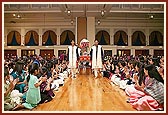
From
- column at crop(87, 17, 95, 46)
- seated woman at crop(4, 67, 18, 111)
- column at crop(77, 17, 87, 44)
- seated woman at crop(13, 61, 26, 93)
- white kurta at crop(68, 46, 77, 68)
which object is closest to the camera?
seated woman at crop(4, 67, 18, 111)

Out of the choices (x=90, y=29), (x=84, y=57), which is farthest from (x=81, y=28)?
(x=84, y=57)

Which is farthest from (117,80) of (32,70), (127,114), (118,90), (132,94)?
(127,114)

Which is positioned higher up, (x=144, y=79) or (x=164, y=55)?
(x=164, y=55)

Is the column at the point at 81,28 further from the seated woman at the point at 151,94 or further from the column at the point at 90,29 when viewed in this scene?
the seated woman at the point at 151,94

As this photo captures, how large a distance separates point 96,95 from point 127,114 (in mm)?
1641

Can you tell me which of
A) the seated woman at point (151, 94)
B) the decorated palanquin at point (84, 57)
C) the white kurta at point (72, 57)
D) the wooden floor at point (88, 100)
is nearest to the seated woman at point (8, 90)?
the wooden floor at point (88, 100)

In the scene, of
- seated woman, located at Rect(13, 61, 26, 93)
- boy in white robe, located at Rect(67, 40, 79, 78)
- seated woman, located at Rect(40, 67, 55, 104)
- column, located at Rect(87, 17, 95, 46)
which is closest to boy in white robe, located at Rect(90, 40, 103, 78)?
boy in white robe, located at Rect(67, 40, 79, 78)

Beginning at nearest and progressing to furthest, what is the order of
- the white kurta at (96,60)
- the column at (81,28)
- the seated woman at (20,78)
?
the seated woman at (20,78) → the white kurta at (96,60) → the column at (81,28)

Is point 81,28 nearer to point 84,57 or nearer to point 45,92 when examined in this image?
point 84,57

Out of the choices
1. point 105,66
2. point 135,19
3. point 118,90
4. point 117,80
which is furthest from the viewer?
point 135,19

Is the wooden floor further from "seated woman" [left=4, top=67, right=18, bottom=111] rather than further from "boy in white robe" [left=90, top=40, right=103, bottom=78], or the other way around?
"boy in white robe" [left=90, top=40, right=103, bottom=78]

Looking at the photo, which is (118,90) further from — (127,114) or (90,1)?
(90,1)

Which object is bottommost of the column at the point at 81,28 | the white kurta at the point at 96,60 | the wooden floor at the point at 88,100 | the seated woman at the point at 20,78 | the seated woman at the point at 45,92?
the wooden floor at the point at 88,100

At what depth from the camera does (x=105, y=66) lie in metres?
7.29
